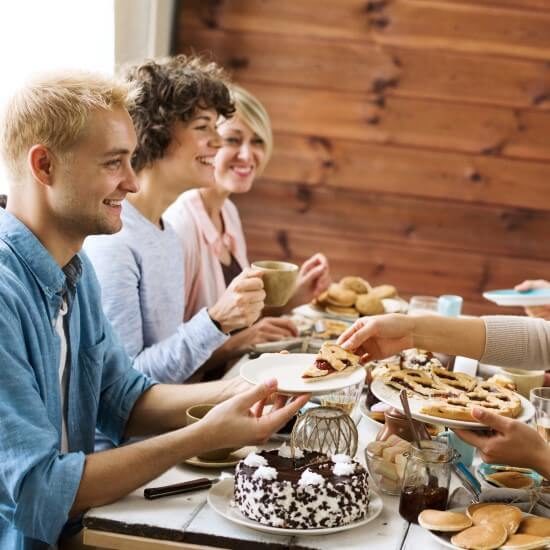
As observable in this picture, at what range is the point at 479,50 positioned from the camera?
12.5ft

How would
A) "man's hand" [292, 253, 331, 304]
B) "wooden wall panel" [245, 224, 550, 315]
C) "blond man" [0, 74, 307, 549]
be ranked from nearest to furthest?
"blond man" [0, 74, 307, 549] → "man's hand" [292, 253, 331, 304] → "wooden wall panel" [245, 224, 550, 315]

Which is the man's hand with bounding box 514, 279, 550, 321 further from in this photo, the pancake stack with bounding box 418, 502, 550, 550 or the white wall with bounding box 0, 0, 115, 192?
the white wall with bounding box 0, 0, 115, 192

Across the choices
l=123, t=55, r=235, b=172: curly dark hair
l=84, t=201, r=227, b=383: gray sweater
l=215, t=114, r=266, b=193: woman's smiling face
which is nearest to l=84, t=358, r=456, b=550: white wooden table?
l=84, t=201, r=227, b=383: gray sweater

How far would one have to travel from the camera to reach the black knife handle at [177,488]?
1445 millimetres

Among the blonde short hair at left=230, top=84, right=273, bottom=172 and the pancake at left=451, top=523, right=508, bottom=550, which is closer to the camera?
the pancake at left=451, top=523, right=508, bottom=550

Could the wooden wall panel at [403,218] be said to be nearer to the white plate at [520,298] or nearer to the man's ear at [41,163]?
the white plate at [520,298]

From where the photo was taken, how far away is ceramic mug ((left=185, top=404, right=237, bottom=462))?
5.13ft

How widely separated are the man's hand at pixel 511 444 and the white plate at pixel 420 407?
25mm

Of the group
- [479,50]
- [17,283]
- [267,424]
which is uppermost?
[479,50]

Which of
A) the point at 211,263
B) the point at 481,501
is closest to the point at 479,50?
the point at 211,263

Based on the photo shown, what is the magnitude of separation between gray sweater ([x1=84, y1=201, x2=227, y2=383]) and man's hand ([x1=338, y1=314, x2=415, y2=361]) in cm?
47

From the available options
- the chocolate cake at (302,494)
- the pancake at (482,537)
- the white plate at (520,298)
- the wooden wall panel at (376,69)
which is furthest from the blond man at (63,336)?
the wooden wall panel at (376,69)

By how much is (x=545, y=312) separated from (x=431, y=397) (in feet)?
3.48

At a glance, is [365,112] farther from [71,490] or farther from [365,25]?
[71,490]
